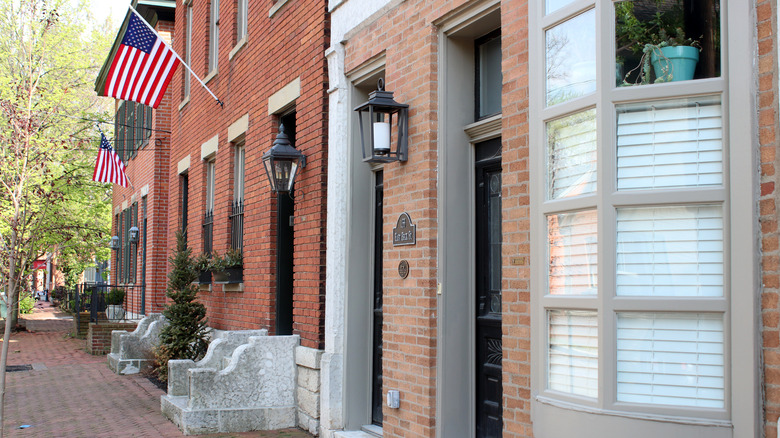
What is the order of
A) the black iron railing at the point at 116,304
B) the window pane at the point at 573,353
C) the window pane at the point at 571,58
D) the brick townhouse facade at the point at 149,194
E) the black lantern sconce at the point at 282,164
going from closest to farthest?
1. the window pane at the point at 573,353
2. the window pane at the point at 571,58
3. the black lantern sconce at the point at 282,164
4. the brick townhouse facade at the point at 149,194
5. the black iron railing at the point at 116,304

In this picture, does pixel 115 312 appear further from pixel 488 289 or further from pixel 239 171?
pixel 488 289

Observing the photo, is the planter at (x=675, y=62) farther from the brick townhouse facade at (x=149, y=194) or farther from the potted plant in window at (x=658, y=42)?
the brick townhouse facade at (x=149, y=194)

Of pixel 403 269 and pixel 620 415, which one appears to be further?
pixel 403 269

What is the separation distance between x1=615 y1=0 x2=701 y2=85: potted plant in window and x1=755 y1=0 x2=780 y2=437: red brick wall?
1.06 feet

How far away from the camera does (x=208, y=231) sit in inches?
465

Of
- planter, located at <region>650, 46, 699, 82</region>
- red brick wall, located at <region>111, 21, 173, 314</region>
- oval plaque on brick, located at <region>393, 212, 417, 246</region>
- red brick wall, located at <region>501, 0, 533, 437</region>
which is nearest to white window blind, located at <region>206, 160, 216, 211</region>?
red brick wall, located at <region>111, 21, 173, 314</region>

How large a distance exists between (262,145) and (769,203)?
6.86 metres

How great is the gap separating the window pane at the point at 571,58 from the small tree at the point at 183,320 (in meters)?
7.43

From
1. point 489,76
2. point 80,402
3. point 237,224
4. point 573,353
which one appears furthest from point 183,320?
point 573,353

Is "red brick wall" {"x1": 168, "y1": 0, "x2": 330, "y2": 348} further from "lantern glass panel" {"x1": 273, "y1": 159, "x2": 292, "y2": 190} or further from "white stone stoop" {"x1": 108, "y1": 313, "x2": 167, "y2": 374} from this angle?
"white stone stoop" {"x1": 108, "y1": 313, "x2": 167, "y2": 374}

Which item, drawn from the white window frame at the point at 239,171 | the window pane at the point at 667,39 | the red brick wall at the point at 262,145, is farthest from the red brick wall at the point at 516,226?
the white window frame at the point at 239,171

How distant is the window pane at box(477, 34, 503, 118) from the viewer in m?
5.48

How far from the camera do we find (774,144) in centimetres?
308

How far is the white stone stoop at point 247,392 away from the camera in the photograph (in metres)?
7.62
